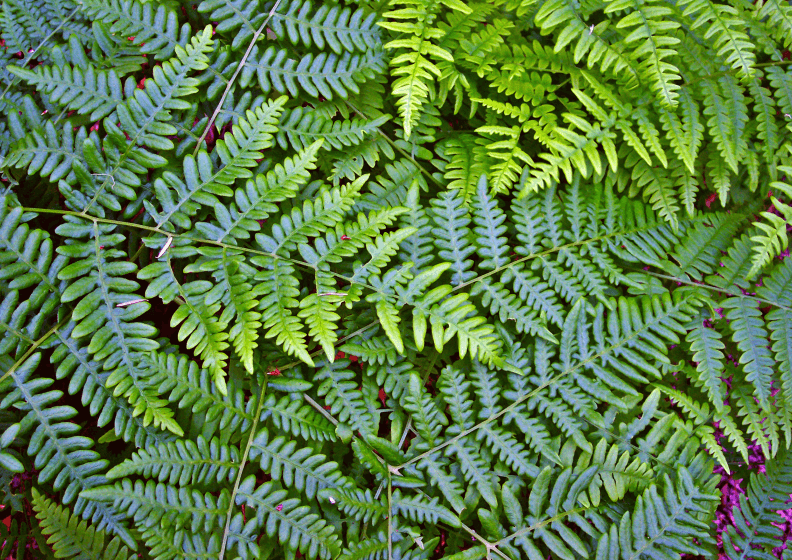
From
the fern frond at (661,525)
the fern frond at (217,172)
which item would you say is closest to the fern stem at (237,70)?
the fern frond at (217,172)

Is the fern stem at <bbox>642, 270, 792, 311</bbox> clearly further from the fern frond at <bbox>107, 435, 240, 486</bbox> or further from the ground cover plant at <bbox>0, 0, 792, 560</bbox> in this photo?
the fern frond at <bbox>107, 435, 240, 486</bbox>

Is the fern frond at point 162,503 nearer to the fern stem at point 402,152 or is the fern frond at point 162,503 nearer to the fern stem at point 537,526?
the fern stem at point 537,526

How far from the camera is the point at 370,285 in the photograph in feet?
5.45

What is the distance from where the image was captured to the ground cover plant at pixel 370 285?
1.51 m

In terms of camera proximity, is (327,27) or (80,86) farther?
(327,27)

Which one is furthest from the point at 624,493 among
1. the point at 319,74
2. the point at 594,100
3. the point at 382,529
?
the point at 319,74

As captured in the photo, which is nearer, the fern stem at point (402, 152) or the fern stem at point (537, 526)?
the fern stem at point (537, 526)

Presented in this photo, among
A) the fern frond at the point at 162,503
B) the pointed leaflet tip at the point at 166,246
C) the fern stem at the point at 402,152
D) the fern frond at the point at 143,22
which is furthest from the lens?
the fern stem at the point at 402,152

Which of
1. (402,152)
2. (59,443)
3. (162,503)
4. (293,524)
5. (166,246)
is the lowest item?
(293,524)

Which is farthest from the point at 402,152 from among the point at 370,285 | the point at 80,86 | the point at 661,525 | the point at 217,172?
the point at 661,525

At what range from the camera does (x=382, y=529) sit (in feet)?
5.36

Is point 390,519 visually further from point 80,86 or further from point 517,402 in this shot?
point 80,86

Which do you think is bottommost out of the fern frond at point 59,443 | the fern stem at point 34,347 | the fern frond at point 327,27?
the fern frond at point 59,443

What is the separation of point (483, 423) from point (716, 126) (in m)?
1.38
